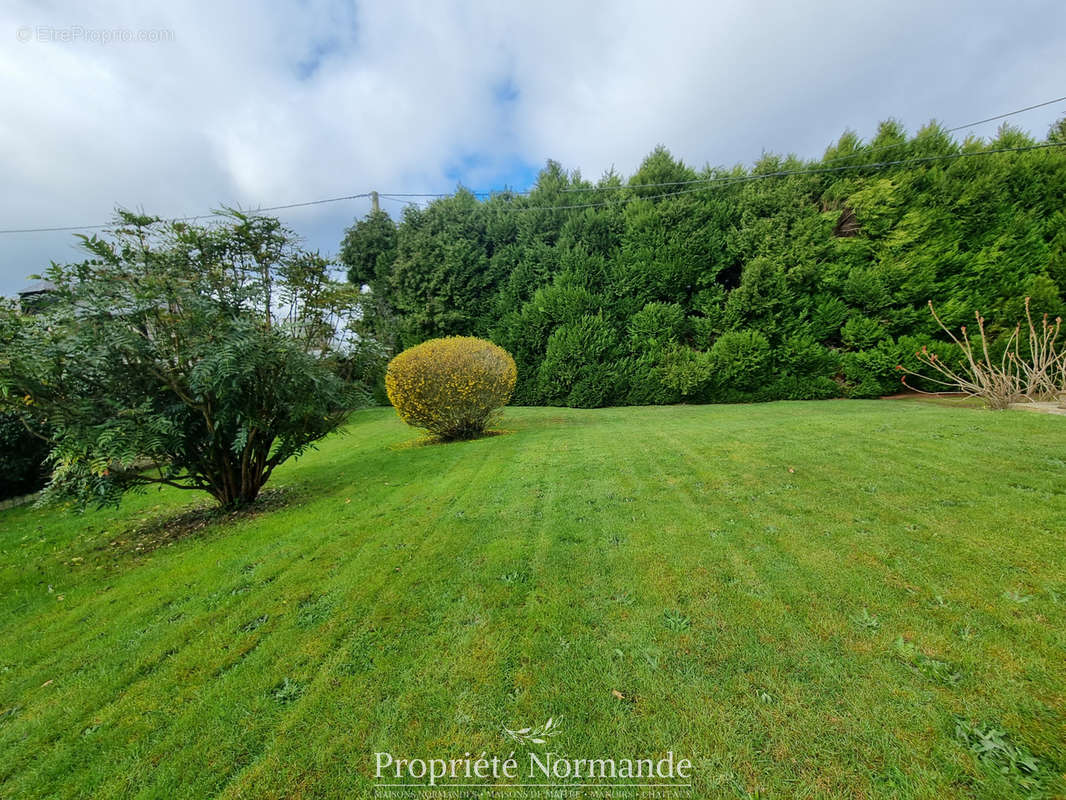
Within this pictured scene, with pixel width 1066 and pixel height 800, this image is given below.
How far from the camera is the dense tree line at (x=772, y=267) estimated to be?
10.2m

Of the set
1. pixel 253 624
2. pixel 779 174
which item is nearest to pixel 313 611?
pixel 253 624

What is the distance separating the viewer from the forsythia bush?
23.7 ft

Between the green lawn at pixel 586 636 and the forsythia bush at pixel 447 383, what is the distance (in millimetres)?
3365

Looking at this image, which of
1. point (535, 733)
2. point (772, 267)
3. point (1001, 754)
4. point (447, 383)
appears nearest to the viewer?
point (1001, 754)

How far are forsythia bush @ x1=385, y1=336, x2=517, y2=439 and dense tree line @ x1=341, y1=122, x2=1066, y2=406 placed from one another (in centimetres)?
474

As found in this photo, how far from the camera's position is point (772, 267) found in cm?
1088

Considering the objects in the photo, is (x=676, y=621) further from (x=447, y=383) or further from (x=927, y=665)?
(x=447, y=383)

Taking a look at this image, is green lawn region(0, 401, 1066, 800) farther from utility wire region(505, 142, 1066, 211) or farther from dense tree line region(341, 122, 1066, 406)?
utility wire region(505, 142, 1066, 211)

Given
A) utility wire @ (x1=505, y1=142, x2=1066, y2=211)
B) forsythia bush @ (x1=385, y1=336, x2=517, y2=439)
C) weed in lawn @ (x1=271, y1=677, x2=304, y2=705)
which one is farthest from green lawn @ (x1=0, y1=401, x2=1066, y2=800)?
utility wire @ (x1=505, y1=142, x2=1066, y2=211)

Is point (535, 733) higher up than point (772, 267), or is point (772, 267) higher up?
point (772, 267)

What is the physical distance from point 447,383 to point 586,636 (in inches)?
226

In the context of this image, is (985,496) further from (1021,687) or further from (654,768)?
(654,768)

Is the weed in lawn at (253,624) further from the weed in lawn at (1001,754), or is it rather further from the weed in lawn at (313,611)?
the weed in lawn at (1001,754)

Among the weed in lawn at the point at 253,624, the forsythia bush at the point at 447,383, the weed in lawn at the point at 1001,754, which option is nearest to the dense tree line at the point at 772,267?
the forsythia bush at the point at 447,383
